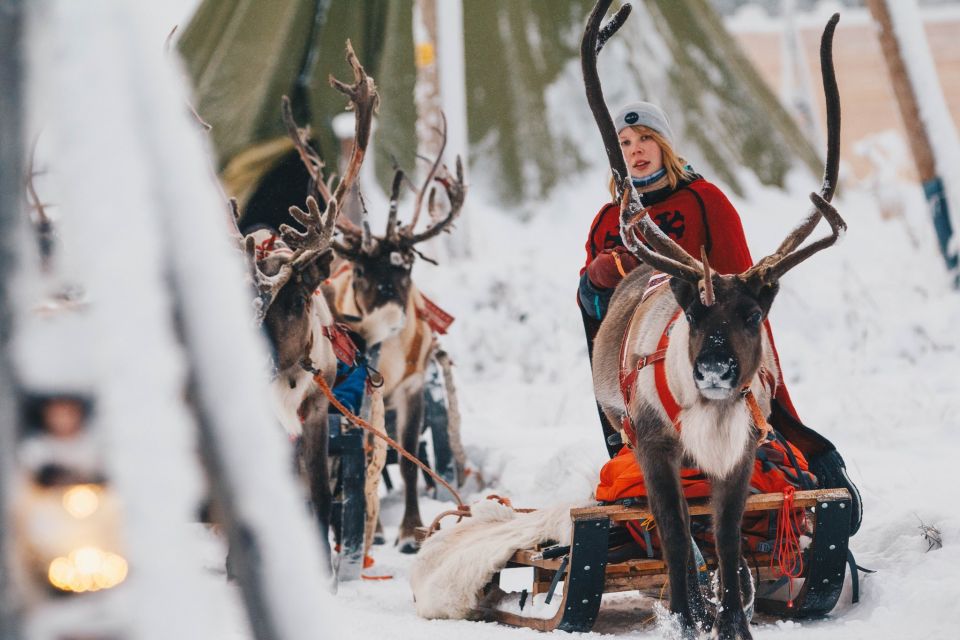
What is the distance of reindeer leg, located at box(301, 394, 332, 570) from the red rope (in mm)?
2341

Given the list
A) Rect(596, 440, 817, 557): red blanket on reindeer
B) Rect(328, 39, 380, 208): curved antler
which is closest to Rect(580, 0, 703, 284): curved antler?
Rect(596, 440, 817, 557): red blanket on reindeer

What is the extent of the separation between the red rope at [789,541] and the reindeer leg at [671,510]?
1.22ft

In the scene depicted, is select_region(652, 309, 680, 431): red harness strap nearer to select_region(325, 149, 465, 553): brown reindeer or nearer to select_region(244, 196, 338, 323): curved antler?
select_region(244, 196, 338, 323): curved antler

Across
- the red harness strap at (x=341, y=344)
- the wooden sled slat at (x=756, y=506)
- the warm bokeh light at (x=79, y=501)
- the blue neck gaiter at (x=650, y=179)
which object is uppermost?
the blue neck gaiter at (x=650, y=179)

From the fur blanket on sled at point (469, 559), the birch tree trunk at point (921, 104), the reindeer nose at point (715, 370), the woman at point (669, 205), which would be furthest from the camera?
the birch tree trunk at point (921, 104)

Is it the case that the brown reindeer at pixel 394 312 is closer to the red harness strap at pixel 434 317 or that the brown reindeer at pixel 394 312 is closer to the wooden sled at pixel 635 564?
the red harness strap at pixel 434 317

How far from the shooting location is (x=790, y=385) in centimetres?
968

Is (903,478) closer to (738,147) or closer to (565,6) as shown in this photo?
(738,147)

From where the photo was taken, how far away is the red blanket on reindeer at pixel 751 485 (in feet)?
14.1

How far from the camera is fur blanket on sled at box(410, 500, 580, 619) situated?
4.48 m

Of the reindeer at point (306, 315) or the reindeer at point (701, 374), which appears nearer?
the reindeer at point (701, 374)

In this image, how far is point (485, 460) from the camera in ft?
26.9

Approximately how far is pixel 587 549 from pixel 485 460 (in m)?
4.18

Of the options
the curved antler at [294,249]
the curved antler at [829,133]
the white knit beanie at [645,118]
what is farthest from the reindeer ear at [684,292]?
the curved antler at [294,249]
